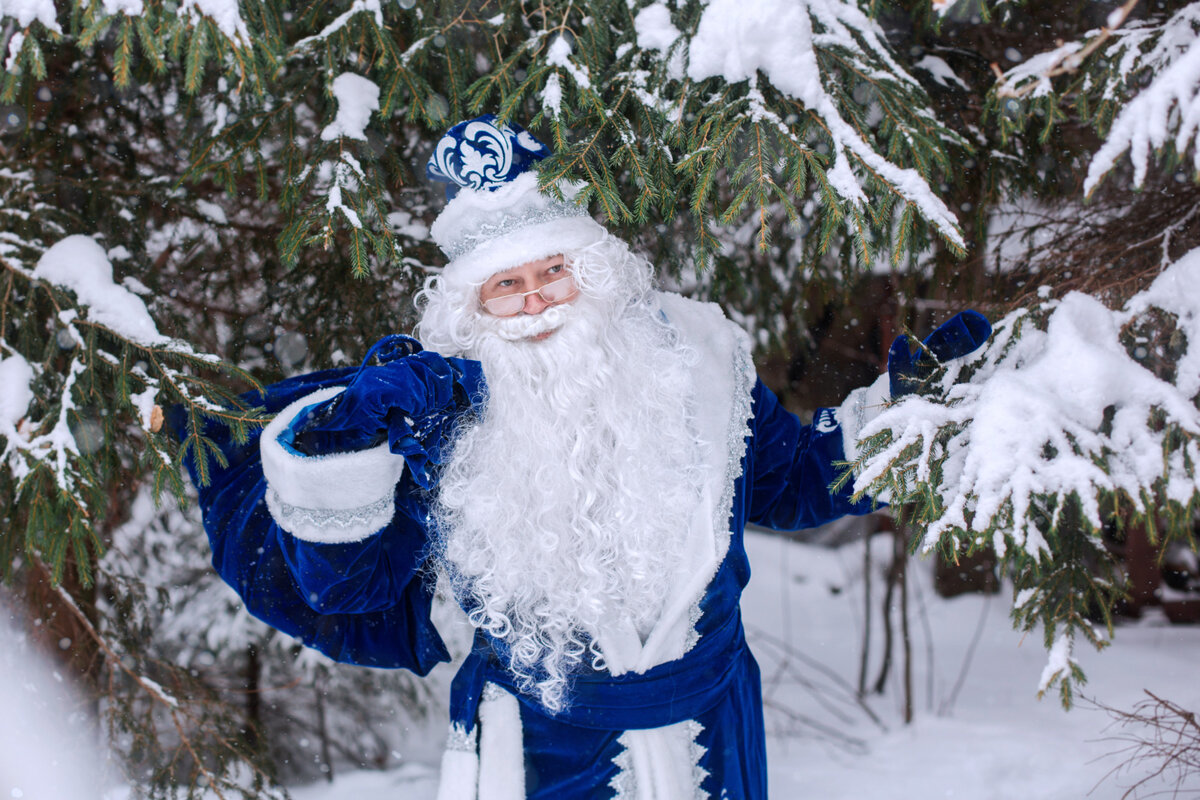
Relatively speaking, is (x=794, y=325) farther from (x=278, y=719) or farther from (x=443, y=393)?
(x=278, y=719)

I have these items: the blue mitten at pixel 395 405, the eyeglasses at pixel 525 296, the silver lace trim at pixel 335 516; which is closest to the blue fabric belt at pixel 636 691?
the silver lace trim at pixel 335 516

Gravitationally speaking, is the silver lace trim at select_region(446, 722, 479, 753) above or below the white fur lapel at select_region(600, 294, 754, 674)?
below

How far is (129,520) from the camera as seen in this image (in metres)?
3.18

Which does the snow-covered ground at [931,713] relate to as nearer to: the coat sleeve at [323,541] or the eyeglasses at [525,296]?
the coat sleeve at [323,541]

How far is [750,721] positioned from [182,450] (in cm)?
166

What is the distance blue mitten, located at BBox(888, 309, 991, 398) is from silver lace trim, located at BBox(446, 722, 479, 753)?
4.57ft

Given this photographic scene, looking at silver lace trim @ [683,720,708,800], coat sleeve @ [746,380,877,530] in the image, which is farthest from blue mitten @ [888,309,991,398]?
silver lace trim @ [683,720,708,800]

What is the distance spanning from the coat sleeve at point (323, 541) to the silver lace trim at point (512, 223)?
17.8 inches

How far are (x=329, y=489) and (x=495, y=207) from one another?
0.80 m

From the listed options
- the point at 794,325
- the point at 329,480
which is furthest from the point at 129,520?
the point at 794,325

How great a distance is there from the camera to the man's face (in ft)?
6.72

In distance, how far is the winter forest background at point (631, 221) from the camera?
181 centimetres

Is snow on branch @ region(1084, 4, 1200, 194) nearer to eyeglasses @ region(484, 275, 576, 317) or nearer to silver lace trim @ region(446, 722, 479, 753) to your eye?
eyeglasses @ region(484, 275, 576, 317)

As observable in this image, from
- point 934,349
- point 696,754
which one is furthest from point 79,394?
point 934,349
